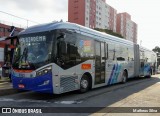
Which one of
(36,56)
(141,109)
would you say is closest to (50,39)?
(36,56)

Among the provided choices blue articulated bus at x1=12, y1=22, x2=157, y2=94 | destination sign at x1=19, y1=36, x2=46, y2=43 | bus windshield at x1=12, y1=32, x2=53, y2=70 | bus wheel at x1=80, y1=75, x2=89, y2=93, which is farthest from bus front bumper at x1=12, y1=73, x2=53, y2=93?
bus wheel at x1=80, y1=75, x2=89, y2=93

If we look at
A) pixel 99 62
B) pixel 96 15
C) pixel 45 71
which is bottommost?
pixel 45 71

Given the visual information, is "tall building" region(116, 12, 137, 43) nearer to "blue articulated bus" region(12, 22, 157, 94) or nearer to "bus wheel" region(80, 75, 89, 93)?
"blue articulated bus" region(12, 22, 157, 94)

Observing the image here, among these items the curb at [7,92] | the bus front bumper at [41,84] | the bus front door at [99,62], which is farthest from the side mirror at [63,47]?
the curb at [7,92]

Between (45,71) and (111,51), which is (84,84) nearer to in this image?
(45,71)

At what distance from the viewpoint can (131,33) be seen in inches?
5133

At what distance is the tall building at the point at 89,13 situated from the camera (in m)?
87.6

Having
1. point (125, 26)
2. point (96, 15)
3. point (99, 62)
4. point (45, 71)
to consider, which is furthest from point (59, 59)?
point (125, 26)

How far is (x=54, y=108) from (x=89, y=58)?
4.52 metres

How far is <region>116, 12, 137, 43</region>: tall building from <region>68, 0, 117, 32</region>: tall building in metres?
15.7

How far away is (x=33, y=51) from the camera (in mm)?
9742

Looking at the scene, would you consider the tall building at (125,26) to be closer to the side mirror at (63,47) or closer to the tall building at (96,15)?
the tall building at (96,15)

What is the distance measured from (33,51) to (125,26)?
115 meters

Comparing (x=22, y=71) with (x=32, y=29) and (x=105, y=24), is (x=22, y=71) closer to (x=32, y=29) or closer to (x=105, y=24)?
(x=32, y=29)
